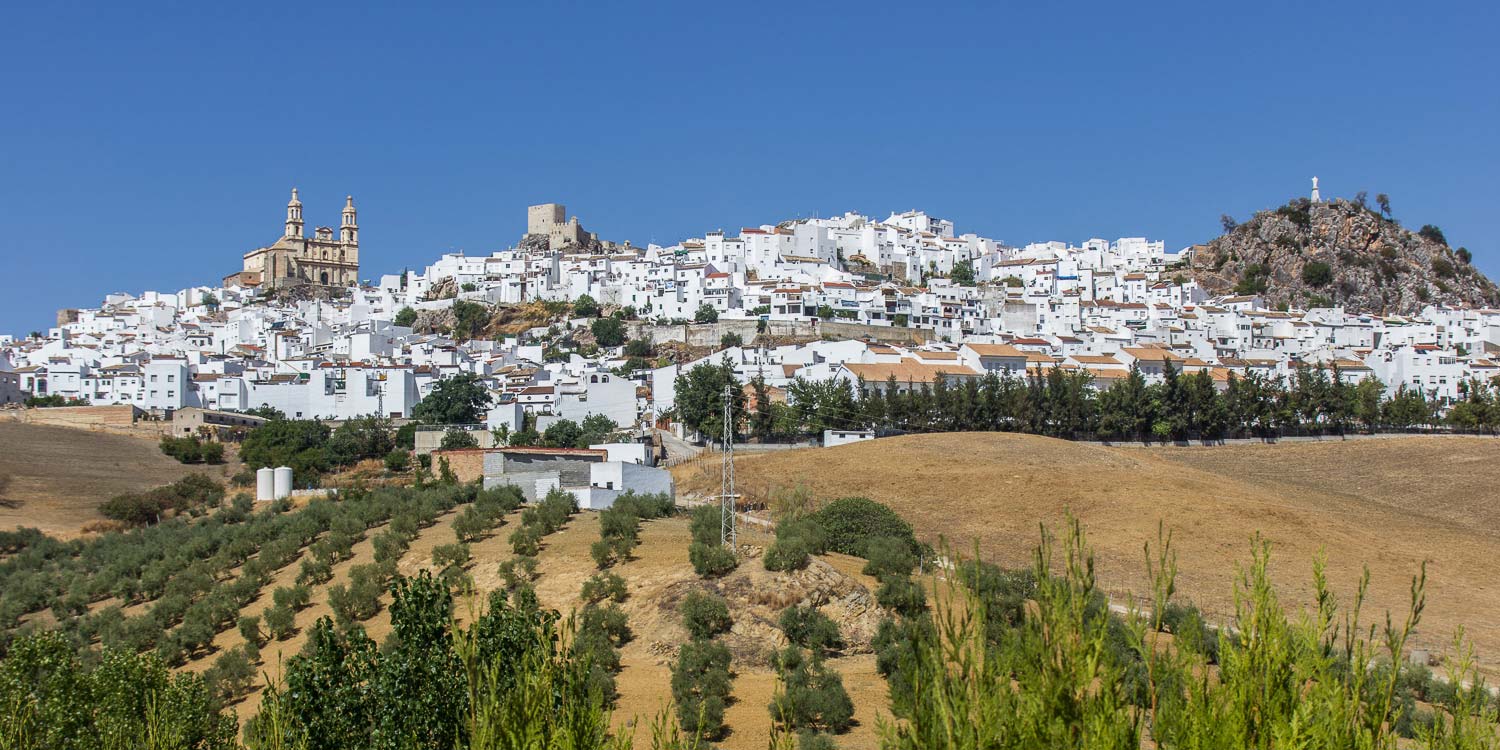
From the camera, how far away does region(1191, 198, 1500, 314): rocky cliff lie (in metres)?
108

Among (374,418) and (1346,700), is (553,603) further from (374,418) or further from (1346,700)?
(374,418)

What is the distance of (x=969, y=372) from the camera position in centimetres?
6694

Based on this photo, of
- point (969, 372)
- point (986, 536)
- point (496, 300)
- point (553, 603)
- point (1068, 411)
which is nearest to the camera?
point (553, 603)

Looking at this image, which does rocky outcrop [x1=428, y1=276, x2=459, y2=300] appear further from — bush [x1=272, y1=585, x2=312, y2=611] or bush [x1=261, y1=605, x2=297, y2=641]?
bush [x1=261, y1=605, x2=297, y2=641]

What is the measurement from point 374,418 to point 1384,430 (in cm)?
5035

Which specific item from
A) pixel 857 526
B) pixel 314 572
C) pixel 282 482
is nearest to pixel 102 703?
pixel 314 572

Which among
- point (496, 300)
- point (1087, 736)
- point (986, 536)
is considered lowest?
point (986, 536)

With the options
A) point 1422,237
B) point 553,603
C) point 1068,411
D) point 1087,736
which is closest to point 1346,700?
point 1087,736

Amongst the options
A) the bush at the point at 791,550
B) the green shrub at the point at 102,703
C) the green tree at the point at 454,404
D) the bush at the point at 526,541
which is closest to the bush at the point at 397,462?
the green tree at the point at 454,404

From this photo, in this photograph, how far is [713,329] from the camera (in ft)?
274

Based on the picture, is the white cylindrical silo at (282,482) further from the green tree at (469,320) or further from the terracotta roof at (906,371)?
the green tree at (469,320)

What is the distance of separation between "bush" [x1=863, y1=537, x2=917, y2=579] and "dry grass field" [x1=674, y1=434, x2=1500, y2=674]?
5.21ft

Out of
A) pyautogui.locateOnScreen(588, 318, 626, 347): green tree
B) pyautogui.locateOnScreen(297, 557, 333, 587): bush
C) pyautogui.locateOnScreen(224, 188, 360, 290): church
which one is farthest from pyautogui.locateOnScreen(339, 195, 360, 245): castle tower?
pyautogui.locateOnScreen(297, 557, 333, 587): bush

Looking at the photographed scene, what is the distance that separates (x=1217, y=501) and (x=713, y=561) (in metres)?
20.9
